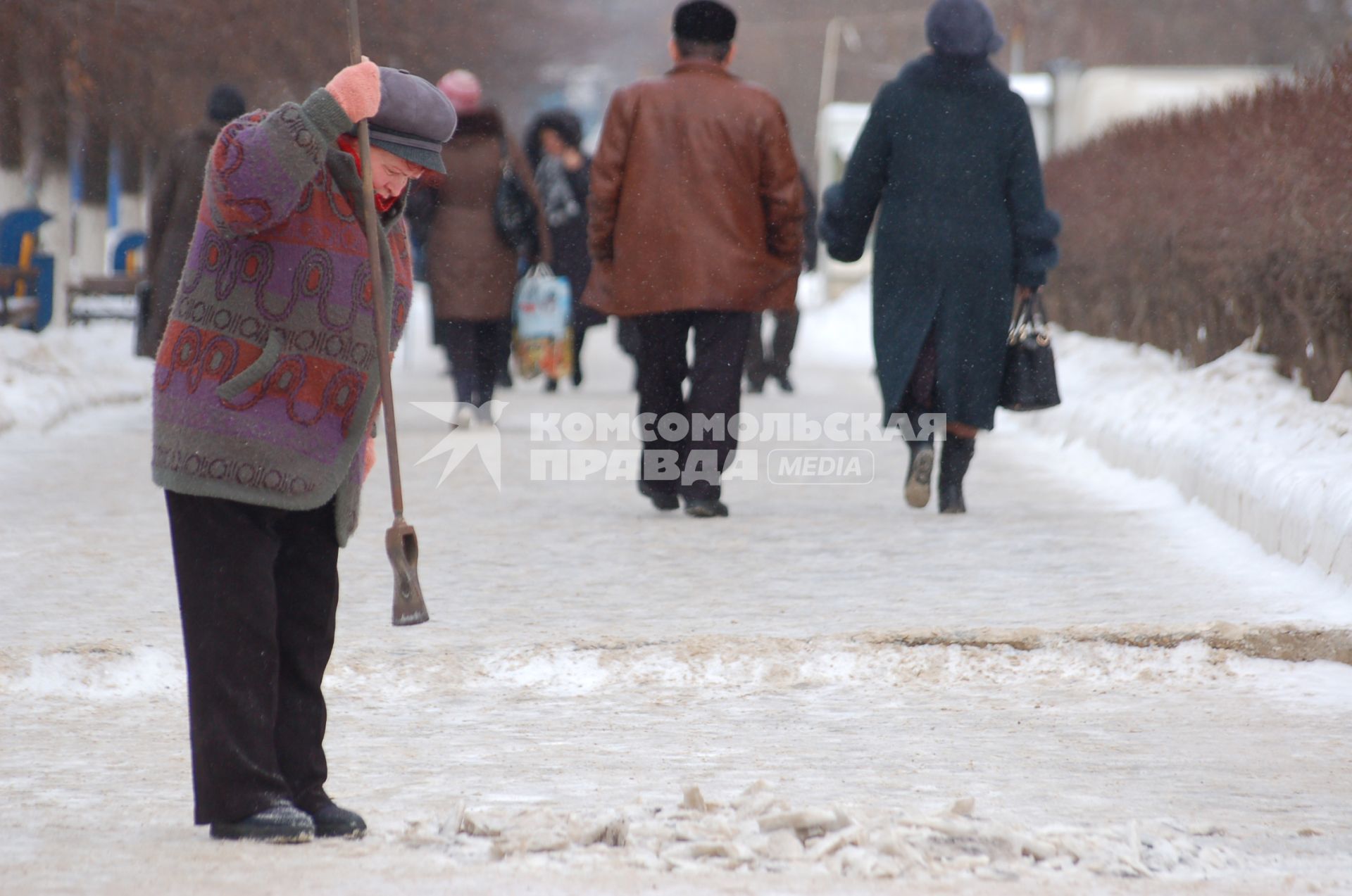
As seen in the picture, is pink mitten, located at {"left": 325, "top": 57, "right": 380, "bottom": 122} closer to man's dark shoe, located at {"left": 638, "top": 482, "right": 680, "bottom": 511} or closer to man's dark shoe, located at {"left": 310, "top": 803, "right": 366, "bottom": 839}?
man's dark shoe, located at {"left": 310, "top": 803, "right": 366, "bottom": 839}

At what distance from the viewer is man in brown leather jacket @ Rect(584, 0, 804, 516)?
314 inches

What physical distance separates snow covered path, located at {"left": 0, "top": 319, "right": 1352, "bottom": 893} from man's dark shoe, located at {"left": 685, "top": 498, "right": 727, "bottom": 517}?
0.10m

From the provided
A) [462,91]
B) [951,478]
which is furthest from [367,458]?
[462,91]

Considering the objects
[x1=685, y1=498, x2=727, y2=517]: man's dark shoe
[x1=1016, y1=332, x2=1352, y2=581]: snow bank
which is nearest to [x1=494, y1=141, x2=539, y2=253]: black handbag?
[x1=1016, y1=332, x2=1352, y2=581]: snow bank

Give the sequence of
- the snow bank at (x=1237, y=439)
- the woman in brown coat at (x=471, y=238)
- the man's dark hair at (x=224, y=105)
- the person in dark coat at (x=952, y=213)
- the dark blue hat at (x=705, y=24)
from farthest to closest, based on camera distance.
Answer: the woman in brown coat at (x=471, y=238) → the man's dark hair at (x=224, y=105) → the dark blue hat at (x=705, y=24) → the person in dark coat at (x=952, y=213) → the snow bank at (x=1237, y=439)

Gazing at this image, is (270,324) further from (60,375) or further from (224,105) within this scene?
(60,375)

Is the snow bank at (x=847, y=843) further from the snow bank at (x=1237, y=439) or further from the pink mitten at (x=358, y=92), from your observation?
the snow bank at (x=1237, y=439)

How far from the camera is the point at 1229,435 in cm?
834

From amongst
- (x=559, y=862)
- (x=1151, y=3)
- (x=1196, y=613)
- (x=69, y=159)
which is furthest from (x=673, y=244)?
(x=1151, y=3)

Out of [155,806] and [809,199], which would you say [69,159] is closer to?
[809,199]

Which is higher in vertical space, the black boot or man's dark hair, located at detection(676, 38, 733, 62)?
man's dark hair, located at detection(676, 38, 733, 62)

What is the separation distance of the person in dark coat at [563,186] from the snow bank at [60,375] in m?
3.08

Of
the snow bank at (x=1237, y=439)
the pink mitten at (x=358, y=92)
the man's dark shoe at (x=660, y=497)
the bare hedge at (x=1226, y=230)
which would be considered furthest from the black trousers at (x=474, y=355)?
the pink mitten at (x=358, y=92)

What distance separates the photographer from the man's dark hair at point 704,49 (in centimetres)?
820
